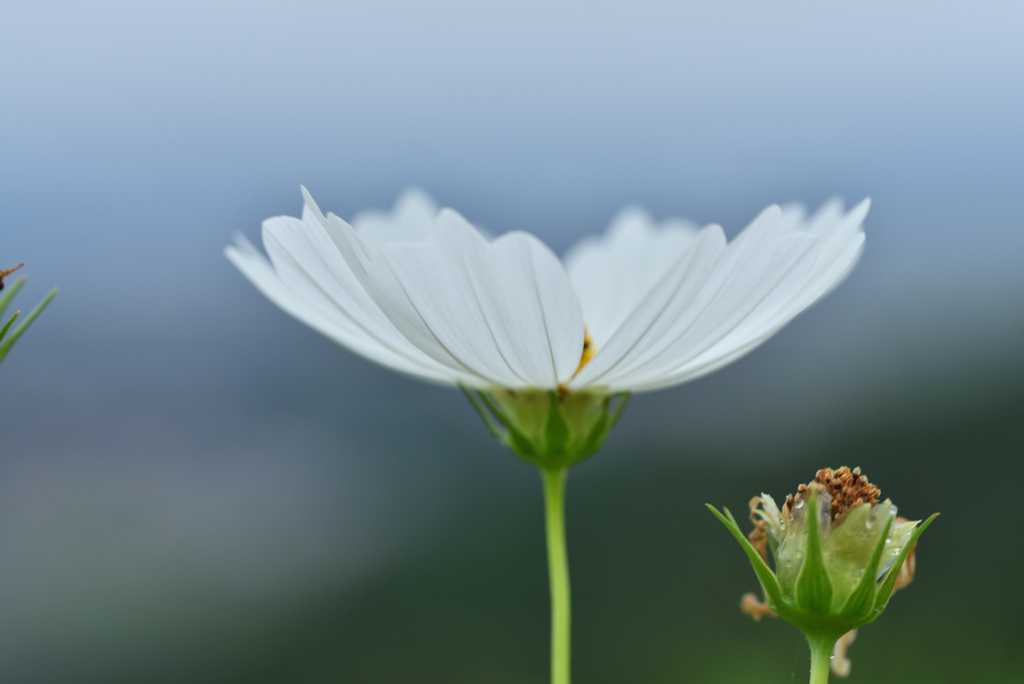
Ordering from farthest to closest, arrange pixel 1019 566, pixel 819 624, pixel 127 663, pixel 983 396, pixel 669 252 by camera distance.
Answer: pixel 983 396 < pixel 127 663 < pixel 1019 566 < pixel 669 252 < pixel 819 624

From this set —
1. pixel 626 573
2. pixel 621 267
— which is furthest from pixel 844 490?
pixel 626 573

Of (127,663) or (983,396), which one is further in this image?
(983,396)

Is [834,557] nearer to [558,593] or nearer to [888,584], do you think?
[888,584]

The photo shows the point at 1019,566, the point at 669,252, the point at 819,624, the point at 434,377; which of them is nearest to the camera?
the point at 819,624

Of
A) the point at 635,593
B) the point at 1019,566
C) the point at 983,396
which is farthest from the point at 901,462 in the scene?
the point at 635,593

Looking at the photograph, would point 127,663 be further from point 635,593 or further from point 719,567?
point 719,567

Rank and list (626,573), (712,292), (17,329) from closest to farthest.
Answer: (17,329) → (712,292) → (626,573)

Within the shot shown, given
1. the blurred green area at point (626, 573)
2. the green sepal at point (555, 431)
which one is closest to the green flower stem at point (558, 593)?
the green sepal at point (555, 431)
